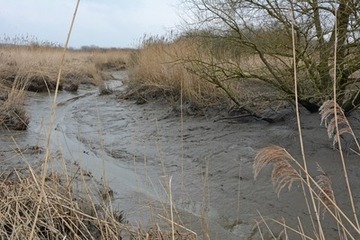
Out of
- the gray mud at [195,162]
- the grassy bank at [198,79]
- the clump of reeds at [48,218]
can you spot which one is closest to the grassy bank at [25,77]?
the gray mud at [195,162]

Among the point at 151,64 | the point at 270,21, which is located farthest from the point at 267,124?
the point at 151,64

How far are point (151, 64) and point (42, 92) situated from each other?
344 centimetres

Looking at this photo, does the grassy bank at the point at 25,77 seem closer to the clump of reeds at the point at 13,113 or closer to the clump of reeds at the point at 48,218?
the clump of reeds at the point at 13,113

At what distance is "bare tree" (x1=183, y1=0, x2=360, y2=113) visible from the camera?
4.61 metres

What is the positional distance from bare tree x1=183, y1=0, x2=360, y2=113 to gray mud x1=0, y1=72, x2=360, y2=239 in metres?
Result: 0.61

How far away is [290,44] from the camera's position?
198 inches

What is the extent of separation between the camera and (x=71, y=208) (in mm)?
2572

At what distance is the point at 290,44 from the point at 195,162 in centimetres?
178

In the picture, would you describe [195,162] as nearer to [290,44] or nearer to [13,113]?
[290,44]

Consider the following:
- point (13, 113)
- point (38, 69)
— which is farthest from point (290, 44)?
point (38, 69)

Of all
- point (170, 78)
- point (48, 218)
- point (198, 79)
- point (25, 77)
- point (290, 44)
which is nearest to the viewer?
point (48, 218)

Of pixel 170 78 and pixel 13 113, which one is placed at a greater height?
pixel 170 78

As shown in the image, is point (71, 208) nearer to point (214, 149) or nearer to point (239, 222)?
point (239, 222)

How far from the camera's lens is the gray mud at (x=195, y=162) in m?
3.46
